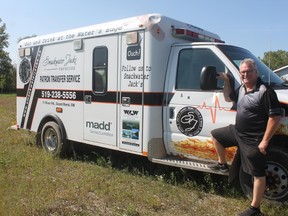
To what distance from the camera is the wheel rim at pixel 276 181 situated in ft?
17.1

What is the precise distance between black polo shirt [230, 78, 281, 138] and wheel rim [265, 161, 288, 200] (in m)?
0.78

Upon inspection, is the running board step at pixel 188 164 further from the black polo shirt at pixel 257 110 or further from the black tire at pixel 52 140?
the black tire at pixel 52 140

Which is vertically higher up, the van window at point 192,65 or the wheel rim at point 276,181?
the van window at point 192,65

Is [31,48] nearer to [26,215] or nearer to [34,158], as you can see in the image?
[34,158]

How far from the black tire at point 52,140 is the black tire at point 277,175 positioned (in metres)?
4.62

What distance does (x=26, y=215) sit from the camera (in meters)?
4.95

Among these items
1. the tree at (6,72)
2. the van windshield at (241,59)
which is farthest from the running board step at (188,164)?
the tree at (6,72)

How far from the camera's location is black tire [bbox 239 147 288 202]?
519 centimetres

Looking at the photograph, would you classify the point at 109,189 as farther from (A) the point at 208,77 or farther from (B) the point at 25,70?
(B) the point at 25,70

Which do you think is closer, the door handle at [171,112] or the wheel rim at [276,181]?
the wheel rim at [276,181]

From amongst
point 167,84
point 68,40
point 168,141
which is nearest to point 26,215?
point 168,141

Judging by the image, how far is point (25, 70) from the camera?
376 inches

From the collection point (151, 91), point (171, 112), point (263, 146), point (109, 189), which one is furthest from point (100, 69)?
point (263, 146)

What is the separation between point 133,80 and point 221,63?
5.23 feet
